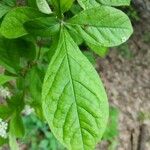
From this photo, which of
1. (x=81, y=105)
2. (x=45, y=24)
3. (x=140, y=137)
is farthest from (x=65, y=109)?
(x=140, y=137)

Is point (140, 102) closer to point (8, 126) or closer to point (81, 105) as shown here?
point (8, 126)

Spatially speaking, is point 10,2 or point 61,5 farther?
point 10,2

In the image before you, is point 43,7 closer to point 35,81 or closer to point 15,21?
point 15,21

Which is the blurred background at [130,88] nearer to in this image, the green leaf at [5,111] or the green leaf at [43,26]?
the green leaf at [5,111]

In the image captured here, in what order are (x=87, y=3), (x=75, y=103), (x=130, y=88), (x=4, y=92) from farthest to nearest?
(x=130, y=88)
(x=4, y=92)
(x=87, y=3)
(x=75, y=103)

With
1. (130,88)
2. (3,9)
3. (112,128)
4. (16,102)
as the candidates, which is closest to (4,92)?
(16,102)

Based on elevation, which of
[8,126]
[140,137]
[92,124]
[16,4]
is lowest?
[140,137]
